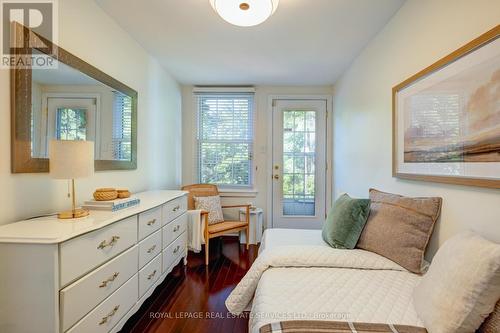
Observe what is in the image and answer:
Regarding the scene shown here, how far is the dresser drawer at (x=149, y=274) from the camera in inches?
72.6

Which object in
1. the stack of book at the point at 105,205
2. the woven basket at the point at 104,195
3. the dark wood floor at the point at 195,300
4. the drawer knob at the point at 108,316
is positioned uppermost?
the woven basket at the point at 104,195

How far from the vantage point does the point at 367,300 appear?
3.90ft

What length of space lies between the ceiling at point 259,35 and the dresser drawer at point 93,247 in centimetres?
163

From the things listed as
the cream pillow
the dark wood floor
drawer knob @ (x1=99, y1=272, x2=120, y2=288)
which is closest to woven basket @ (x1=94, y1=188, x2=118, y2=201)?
drawer knob @ (x1=99, y1=272, x2=120, y2=288)

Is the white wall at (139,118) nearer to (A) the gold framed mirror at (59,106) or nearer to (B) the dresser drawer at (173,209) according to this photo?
(A) the gold framed mirror at (59,106)

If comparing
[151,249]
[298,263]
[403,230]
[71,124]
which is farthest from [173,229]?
[403,230]

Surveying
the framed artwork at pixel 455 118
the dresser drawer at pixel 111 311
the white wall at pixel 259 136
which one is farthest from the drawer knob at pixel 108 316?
the white wall at pixel 259 136

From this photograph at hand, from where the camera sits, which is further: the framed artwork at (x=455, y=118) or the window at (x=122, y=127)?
the window at (x=122, y=127)

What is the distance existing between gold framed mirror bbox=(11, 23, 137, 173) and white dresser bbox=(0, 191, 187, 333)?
1.44 feet

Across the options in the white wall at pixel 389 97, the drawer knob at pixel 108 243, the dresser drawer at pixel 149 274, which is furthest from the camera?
the dresser drawer at pixel 149 274

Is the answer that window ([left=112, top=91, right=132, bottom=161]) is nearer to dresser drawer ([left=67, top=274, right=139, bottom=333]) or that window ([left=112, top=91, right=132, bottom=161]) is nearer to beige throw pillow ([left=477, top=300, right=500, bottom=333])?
dresser drawer ([left=67, top=274, right=139, bottom=333])

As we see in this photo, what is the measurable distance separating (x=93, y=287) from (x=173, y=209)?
1145 millimetres

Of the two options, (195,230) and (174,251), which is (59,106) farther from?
(195,230)

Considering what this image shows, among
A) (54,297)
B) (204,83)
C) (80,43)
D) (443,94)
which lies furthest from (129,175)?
(443,94)
